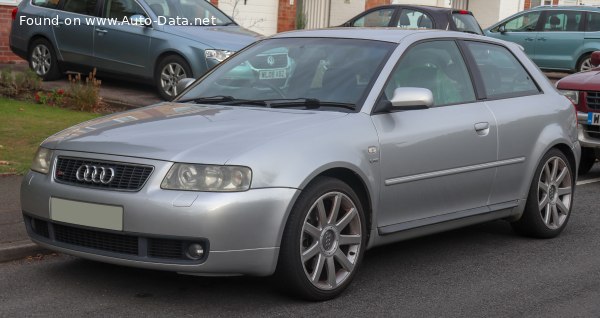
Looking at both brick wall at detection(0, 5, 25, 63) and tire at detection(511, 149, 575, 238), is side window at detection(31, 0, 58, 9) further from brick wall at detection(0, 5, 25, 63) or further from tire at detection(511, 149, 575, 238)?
tire at detection(511, 149, 575, 238)

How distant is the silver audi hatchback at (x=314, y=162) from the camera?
5.39m

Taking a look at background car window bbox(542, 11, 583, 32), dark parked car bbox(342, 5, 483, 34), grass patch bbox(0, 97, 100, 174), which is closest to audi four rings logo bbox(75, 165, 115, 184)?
grass patch bbox(0, 97, 100, 174)

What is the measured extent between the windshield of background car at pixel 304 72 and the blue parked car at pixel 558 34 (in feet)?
55.4

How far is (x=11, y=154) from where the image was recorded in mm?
10125

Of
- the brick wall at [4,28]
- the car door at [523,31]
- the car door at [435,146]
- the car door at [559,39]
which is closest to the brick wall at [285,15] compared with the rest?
the car door at [523,31]

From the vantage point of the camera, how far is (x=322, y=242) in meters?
5.80

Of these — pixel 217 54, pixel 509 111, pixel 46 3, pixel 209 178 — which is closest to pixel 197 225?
pixel 209 178

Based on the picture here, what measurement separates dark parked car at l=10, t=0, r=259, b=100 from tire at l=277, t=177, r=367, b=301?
8.07 metres

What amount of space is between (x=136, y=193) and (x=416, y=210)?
193 centimetres

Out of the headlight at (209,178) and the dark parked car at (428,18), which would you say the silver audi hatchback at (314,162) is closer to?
the headlight at (209,178)

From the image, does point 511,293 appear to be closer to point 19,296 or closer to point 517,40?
point 19,296

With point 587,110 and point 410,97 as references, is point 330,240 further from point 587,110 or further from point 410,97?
point 587,110

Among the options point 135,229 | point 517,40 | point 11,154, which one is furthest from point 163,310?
point 517,40

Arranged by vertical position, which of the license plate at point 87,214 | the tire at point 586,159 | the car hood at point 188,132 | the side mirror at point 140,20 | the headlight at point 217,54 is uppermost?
the car hood at point 188,132
